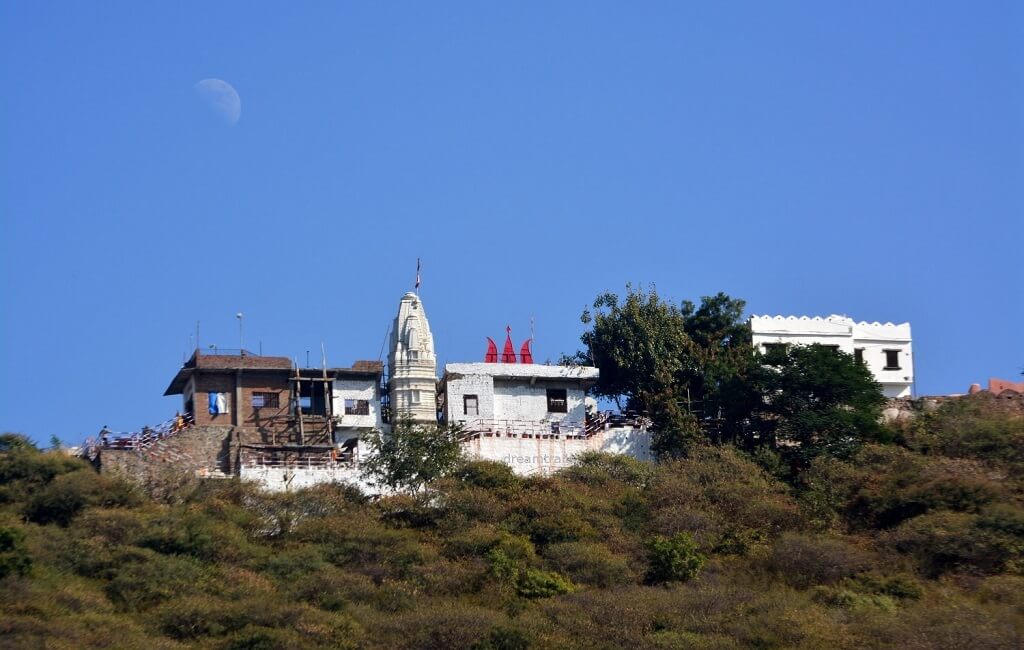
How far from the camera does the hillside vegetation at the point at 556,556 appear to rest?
158 ft

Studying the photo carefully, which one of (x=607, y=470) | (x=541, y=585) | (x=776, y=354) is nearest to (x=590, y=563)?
(x=541, y=585)

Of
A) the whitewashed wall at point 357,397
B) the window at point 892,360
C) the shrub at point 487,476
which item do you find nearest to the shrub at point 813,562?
the shrub at point 487,476

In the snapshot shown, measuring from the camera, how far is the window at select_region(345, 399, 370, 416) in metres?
64.2

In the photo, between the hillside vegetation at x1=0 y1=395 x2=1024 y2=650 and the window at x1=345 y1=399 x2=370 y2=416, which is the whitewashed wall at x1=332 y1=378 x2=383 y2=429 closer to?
the window at x1=345 y1=399 x2=370 y2=416

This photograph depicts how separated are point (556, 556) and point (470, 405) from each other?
12.4m

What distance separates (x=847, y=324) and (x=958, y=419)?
9.06m

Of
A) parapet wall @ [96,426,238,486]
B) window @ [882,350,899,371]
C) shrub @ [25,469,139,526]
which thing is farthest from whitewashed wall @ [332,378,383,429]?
window @ [882,350,899,371]

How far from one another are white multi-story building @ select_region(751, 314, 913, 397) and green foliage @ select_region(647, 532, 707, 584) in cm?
1649

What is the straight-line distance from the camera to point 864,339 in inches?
2771

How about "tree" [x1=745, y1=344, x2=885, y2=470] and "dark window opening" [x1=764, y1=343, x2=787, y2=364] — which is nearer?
"tree" [x1=745, y1=344, x2=885, y2=470]

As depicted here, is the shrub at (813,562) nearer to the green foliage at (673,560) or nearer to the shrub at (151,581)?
the green foliage at (673,560)

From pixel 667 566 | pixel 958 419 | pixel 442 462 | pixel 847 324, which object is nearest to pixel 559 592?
pixel 667 566

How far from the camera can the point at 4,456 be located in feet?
184

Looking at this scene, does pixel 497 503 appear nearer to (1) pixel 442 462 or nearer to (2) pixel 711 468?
(1) pixel 442 462
